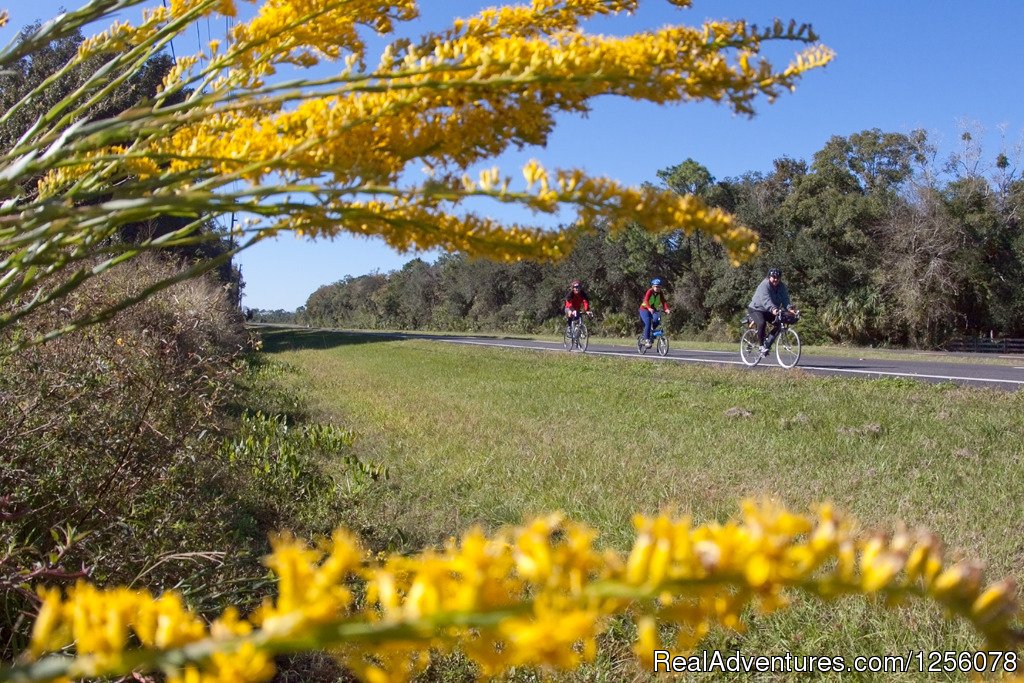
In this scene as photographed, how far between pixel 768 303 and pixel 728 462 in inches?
341

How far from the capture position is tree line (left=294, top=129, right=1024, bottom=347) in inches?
1085

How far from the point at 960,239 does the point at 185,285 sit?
26.9 meters

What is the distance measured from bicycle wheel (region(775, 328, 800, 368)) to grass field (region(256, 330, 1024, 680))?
10.8 feet

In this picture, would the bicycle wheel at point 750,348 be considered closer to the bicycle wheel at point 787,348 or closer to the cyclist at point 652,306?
the bicycle wheel at point 787,348

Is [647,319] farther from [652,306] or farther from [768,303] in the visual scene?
[768,303]

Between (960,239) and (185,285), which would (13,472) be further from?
(960,239)

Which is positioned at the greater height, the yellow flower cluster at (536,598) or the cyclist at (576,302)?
the cyclist at (576,302)

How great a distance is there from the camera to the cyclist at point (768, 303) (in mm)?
13113

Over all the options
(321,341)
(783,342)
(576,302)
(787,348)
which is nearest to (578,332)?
(576,302)

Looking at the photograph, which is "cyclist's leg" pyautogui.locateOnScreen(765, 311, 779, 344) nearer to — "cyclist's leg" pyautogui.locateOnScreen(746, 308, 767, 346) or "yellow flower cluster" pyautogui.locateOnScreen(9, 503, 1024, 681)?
"cyclist's leg" pyautogui.locateOnScreen(746, 308, 767, 346)

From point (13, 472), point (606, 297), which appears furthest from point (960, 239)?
point (13, 472)

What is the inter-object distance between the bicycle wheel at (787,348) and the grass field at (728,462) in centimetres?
330

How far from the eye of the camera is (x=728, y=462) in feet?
16.7

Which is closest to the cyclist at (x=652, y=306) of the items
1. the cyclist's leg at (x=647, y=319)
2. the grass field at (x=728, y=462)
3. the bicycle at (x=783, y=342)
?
the cyclist's leg at (x=647, y=319)
